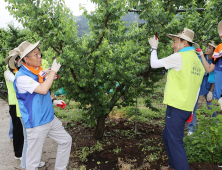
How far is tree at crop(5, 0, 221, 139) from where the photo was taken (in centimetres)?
273

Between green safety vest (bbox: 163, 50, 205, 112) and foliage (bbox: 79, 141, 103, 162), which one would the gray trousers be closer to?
foliage (bbox: 79, 141, 103, 162)

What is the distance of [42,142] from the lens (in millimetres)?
2598

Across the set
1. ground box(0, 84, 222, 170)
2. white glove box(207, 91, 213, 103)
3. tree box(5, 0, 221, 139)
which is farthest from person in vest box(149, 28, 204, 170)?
white glove box(207, 91, 213, 103)

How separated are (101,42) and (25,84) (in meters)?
1.41

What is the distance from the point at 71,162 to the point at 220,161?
8.64 feet

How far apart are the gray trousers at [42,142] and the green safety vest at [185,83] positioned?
1.66 m

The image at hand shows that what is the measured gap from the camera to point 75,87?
343cm

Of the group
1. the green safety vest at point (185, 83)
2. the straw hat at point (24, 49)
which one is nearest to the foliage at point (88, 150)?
the green safety vest at point (185, 83)

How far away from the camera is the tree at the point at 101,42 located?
2.73 metres

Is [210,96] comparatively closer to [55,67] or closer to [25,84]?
[55,67]

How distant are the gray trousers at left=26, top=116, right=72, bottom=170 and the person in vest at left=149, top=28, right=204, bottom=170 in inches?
61.4

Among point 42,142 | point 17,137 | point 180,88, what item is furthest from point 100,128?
point 180,88

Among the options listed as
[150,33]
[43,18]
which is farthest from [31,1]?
[150,33]

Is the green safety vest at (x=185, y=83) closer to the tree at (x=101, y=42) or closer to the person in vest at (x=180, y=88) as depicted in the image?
the person in vest at (x=180, y=88)
